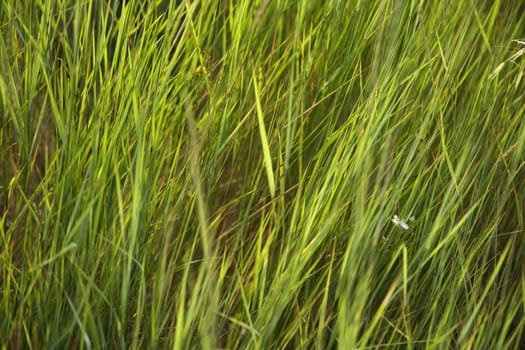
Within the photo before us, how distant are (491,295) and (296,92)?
44cm

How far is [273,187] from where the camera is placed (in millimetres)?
1119

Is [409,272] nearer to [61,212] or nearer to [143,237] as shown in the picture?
[143,237]

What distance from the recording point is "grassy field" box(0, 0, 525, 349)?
3.69ft

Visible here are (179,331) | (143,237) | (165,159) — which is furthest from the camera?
(165,159)

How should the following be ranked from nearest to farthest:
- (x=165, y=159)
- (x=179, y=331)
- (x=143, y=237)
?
1. (x=179, y=331)
2. (x=143, y=237)
3. (x=165, y=159)

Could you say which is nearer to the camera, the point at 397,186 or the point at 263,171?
the point at 397,186

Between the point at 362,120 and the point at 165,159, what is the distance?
31cm

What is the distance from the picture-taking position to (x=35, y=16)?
55.1 inches

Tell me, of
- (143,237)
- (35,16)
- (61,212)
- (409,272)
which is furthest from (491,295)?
(35,16)

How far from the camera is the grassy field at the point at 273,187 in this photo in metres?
1.12

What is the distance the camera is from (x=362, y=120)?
124cm

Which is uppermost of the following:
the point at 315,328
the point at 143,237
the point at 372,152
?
the point at 372,152

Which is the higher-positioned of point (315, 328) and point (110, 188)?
point (110, 188)

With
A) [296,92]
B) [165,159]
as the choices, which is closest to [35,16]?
[165,159]
